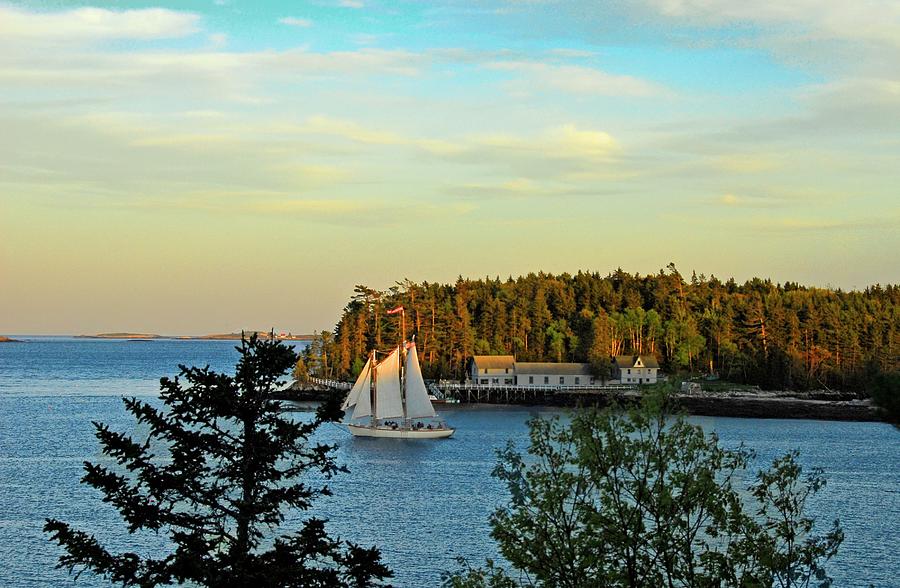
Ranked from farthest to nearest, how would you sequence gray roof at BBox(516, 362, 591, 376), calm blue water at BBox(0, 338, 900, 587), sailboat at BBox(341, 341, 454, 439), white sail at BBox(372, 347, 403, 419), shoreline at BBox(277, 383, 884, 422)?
gray roof at BBox(516, 362, 591, 376) → shoreline at BBox(277, 383, 884, 422) → white sail at BBox(372, 347, 403, 419) → sailboat at BBox(341, 341, 454, 439) → calm blue water at BBox(0, 338, 900, 587)

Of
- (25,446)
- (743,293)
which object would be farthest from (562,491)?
(743,293)

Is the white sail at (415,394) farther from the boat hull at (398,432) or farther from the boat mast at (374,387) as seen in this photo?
the boat mast at (374,387)

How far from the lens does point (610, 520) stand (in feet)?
46.5

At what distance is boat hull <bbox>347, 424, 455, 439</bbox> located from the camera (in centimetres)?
7856

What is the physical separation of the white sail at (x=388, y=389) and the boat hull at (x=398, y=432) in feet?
4.84

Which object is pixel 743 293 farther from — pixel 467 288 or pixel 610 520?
pixel 610 520

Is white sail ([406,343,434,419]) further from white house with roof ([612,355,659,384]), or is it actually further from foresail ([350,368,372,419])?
white house with roof ([612,355,659,384])

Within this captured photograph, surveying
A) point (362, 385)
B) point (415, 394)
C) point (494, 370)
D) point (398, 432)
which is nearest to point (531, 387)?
point (494, 370)

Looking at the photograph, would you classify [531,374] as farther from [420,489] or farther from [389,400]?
[420,489]

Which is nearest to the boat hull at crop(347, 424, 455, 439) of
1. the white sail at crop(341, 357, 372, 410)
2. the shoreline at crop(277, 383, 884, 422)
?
the white sail at crop(341, 357, 372, 410)

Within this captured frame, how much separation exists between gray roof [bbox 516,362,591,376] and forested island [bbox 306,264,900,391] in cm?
191

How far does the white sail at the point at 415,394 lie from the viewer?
8212 centimetres

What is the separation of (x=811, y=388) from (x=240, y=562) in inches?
4465

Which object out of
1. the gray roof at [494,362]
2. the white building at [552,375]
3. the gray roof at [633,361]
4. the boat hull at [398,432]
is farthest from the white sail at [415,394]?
the gray roof at [633,361]
